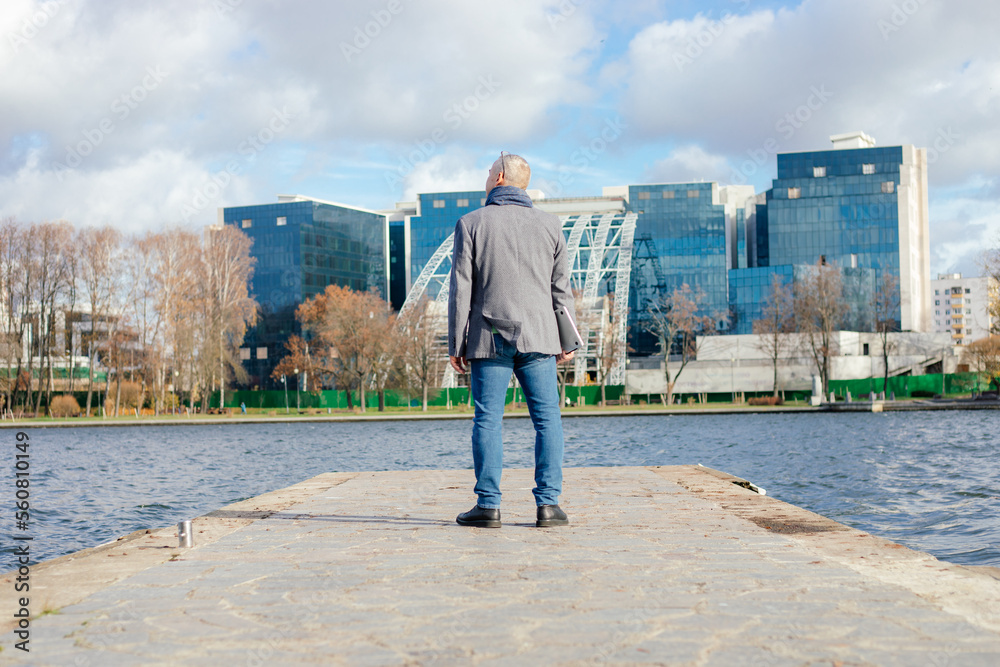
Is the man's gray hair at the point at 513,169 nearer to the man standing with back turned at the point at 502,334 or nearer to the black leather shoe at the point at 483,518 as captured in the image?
the man standing with back turned at the point at 502,334

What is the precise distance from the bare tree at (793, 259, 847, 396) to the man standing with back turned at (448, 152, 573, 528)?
5616 centimetres

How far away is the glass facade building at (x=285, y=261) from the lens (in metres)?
94.4

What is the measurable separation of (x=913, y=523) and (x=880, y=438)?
56.2ft

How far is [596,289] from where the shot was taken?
71.9m

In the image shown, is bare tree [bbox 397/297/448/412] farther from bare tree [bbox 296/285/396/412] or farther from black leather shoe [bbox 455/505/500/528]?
black leather shoe [bbox 455/505/500/528]

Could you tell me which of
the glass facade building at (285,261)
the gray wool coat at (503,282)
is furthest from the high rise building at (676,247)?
the gray wool coat at (503,282)

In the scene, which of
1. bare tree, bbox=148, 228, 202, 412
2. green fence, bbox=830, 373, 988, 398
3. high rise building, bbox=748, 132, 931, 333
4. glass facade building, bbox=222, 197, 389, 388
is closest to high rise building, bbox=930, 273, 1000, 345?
high rise building, bbox=748, 132, 931, 333

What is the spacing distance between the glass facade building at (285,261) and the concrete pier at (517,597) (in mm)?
91403

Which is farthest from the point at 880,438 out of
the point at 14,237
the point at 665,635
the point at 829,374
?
the point at 14,237

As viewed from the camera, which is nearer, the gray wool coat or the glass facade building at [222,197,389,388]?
the gray wool coat

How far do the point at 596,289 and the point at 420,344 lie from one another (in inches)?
822

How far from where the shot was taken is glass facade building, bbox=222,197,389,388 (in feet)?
310

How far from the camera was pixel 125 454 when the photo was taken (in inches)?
941

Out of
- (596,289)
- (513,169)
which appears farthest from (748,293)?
(513,169)
